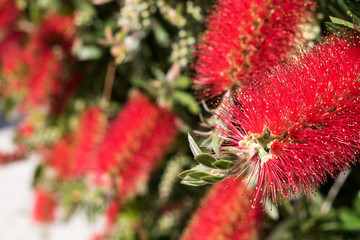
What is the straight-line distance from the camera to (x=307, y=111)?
526 millimetres

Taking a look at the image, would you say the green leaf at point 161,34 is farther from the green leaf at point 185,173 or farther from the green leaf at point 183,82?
the green leaf at point 185,173

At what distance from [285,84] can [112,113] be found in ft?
A: 3.84

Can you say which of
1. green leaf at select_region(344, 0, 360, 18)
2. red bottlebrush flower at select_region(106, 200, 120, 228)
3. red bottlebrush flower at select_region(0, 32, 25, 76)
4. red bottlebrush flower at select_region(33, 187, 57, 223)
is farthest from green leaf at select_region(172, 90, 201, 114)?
red bottlebrush flower at select_region(0, 32, 25, 76)

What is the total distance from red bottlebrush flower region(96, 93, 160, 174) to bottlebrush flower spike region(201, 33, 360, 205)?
0.71 metres

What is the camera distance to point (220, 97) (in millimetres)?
741

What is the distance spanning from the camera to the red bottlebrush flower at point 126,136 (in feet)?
4.09

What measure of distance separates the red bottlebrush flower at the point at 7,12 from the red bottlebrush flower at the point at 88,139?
779 mm

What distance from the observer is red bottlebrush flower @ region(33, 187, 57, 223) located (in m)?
1.94

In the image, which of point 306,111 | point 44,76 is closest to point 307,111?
point 306,111

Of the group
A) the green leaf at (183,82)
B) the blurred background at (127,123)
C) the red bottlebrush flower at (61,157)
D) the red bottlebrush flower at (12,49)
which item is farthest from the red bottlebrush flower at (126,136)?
A: the red bottlebrush flower at (12,49)

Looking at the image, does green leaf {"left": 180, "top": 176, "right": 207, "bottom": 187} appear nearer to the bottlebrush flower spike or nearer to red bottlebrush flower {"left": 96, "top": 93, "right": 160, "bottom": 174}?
the bottlebrush flower spike

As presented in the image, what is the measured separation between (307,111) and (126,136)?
814 millimetres

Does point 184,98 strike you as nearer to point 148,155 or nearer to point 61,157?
point 148,155

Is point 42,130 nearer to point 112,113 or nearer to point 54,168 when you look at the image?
point 54,168
